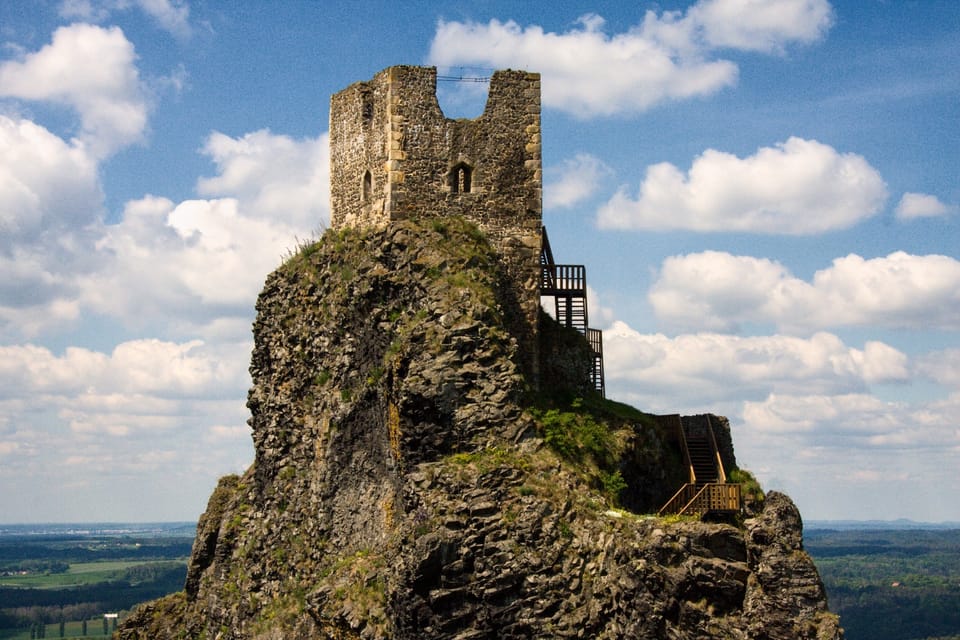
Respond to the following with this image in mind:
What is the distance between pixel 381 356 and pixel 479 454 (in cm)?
657

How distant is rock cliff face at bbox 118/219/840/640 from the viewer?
31609 mm

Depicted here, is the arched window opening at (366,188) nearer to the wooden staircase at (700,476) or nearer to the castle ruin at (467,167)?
the castle ruin at (467,167)

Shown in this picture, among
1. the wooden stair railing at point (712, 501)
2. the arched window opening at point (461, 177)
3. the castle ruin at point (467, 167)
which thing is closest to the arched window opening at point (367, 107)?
the castle ruin at point (467, 167)

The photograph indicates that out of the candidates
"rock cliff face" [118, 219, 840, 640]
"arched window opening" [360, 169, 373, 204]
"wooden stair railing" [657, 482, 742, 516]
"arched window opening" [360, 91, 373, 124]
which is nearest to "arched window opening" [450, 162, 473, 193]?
"rock cliff face" [118, 219, 840, 640]

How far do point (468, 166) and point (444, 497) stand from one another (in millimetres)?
13914

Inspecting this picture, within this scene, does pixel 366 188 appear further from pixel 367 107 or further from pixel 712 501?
pixel 712 501

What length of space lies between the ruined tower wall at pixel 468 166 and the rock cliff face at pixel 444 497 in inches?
41.0

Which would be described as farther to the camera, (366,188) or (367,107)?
(367,107)

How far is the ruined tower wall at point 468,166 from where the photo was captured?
141 ft

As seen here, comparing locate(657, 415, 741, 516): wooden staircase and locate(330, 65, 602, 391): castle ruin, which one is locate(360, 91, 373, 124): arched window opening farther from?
locate(657, 415, 741, 516): wooden staircase

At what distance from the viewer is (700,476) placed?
46656 millimetres

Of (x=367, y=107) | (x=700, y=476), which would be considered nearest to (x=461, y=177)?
(x=367, y=107)

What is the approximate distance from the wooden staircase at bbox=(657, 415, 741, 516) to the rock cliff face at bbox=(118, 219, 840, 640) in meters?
0.89

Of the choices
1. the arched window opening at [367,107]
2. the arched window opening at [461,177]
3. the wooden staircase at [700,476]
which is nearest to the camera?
the wooden staircase at [700,476]
